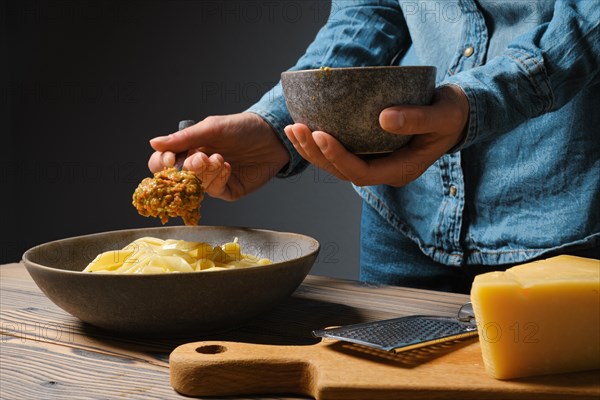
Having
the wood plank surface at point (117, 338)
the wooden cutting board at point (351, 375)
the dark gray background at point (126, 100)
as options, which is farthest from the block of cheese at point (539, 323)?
the dark gray background at point (126, 100)

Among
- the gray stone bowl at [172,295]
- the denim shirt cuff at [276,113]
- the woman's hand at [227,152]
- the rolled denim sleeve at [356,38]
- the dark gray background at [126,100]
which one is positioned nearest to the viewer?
the gray stone bowl at [172,295]

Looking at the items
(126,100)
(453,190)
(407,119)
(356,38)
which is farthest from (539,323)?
(126,100)

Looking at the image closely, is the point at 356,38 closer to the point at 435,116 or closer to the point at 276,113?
the point at 276,113

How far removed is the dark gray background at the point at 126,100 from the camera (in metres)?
3.23

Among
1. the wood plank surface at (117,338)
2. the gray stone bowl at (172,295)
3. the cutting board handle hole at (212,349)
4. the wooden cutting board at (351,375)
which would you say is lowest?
the wood plank surface at (117,338)

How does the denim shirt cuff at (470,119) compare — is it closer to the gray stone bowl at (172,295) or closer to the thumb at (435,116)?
the thumb at (435,116)

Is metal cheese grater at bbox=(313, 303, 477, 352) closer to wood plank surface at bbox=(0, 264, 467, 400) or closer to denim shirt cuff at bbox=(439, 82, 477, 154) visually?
wood plank surface at bbox=(0, 264, 467, 400)

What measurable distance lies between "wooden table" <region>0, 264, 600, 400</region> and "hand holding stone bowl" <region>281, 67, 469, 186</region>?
0.22 meters

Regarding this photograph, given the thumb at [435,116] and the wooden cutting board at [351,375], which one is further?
the thumb at [435,116]

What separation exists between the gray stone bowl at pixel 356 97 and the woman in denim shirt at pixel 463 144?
26 mm

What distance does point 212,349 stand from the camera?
878 mm

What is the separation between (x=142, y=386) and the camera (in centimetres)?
86

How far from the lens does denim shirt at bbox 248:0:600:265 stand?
1236 millimetres

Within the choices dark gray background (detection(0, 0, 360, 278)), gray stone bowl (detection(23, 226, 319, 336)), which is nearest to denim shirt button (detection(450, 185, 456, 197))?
gray stone bowl (detection(23, 226, 319, 336))
